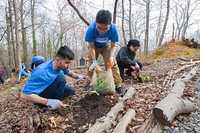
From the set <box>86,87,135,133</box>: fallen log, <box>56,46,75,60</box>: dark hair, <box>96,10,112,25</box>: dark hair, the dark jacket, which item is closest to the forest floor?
<box>86,87,135,133</box>: fallen log

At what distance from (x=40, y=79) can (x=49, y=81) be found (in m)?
0.17

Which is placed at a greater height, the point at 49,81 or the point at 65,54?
the point at 65,54

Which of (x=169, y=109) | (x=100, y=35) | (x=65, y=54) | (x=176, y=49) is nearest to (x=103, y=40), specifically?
(x=100, y=35)

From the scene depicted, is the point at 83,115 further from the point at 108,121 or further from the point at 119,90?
the point at 119,90

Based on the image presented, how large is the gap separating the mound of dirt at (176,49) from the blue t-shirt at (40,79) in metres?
7.66

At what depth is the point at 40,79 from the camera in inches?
81.6

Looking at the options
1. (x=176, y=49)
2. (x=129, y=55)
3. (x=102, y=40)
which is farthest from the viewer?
(x=176, y=49)

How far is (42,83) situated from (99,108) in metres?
0.87

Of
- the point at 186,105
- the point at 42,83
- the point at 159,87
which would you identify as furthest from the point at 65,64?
the point at 159,87

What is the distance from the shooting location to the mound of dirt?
338 inches

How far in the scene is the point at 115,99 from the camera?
2574mm

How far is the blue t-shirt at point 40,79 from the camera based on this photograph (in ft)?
6.57

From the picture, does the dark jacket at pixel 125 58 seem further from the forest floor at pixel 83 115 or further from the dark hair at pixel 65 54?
the dark hair at pixel 65 54

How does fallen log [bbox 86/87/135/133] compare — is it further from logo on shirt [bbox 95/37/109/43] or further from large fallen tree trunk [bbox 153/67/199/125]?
logo on shirt [bbox 95/37/109/43]
